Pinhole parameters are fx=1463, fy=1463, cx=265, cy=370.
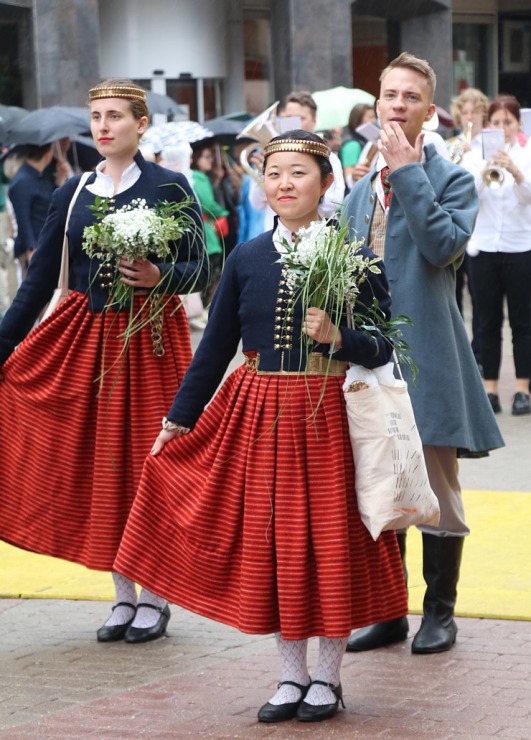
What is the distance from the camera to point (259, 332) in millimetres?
4648

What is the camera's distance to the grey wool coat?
511 cm

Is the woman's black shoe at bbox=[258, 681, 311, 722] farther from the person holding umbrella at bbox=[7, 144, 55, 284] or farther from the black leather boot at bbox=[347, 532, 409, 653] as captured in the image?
the person holding umbrella at bbox=[7, 144, 55, 284]

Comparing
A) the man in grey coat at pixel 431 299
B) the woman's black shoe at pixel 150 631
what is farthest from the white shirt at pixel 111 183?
the woman's black shoe at pixel 150 631

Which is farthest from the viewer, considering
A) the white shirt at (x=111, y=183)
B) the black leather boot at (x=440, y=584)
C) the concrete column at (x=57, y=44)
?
the concrete column at (x=57, y=44)

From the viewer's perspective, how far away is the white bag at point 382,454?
14.7 ft

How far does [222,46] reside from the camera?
945 inches

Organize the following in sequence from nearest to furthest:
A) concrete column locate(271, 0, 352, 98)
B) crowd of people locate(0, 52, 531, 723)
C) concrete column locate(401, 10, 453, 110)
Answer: crowd of people locate(0, 52, 531, 723)
concrete column locate(271, 0, 352, 98)
concrete column locate(401, 10, 453, 110)

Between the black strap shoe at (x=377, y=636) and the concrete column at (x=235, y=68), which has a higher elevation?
the concrete column at (x=235, y=68)

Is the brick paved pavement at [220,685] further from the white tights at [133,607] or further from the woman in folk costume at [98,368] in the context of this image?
the woman in folk costume at [98,368]

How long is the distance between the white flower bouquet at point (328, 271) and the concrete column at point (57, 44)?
17402 millimetres

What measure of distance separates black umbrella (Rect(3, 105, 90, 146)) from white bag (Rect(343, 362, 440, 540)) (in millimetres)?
9663

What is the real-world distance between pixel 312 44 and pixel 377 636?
19.2 metres

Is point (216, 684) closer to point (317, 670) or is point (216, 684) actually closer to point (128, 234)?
point (317, 670)

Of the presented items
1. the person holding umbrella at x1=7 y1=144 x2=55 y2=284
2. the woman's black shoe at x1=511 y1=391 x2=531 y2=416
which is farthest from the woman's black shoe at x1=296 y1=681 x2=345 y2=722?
the person holding umbrella at x1=7 y1=144 x2=55 y2=284
